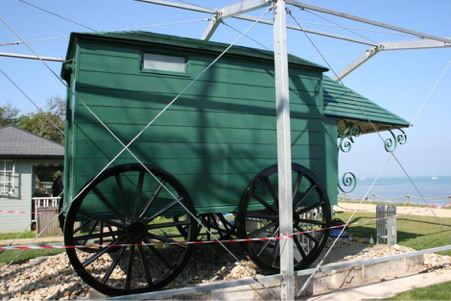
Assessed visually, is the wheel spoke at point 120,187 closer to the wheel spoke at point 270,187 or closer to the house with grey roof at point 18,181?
the wheel spoke at point 270,187

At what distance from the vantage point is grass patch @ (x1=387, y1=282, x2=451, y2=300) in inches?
221

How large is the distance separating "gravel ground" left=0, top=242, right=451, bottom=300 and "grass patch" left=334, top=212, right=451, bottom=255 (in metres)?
1.62

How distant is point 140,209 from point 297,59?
383 centimetres

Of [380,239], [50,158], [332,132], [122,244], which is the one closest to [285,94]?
[332,132]

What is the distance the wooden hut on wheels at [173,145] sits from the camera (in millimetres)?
5152

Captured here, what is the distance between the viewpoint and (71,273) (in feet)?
21.0

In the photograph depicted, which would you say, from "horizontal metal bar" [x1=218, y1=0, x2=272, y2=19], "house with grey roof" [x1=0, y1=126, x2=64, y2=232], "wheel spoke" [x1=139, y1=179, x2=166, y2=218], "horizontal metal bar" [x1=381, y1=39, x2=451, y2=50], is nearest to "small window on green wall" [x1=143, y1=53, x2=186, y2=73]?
"horizontal metal bar" [x1=218, y1=0, x2=272, y2=19]

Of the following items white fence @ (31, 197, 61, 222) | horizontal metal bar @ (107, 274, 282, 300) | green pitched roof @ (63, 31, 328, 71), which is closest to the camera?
horizontal metal bar @ (107, 274, 282, 300)

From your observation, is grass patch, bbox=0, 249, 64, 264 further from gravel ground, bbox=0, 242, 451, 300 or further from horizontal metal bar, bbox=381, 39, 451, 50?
horizontal metal bar, bbox=381, 39, 451, 50

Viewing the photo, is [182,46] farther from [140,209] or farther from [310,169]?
[310,169]

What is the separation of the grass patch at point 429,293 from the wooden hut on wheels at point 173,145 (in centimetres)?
142

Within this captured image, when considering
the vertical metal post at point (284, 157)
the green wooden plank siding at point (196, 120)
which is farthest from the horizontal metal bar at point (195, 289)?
the green wooden plank siding at point (196, 120)

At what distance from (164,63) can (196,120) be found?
3.14ft

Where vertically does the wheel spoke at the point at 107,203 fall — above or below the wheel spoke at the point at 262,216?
above
